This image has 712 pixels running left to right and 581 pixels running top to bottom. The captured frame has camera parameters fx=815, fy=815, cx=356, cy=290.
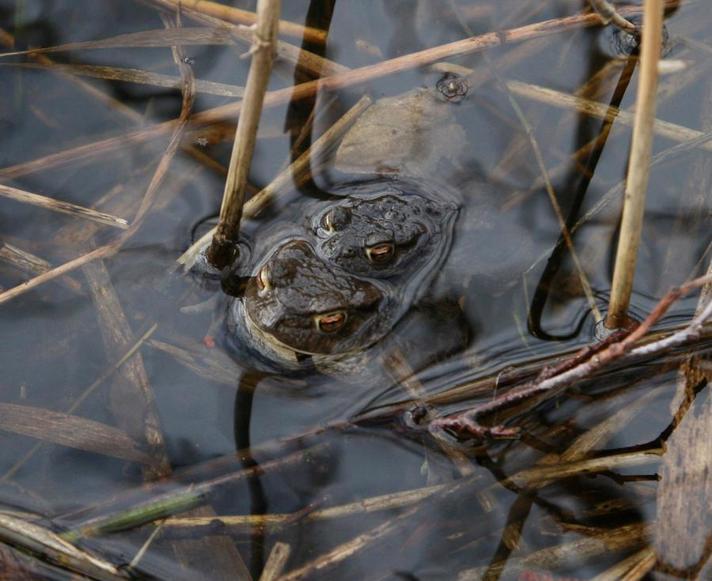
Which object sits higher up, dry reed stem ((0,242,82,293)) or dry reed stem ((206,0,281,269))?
dry reed stem ((0,242,82,293))

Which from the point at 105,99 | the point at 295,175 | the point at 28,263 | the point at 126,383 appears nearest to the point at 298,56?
the point at 295,175

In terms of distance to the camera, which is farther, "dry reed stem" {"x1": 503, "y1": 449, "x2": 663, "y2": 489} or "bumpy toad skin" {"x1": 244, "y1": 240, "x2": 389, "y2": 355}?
"bumpy toad skin" {"x1": 244, "y1": 240, "x2": 389, "y2": 355}

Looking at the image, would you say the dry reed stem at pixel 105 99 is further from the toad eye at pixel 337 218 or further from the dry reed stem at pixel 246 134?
the toad eye at pixel 337 218

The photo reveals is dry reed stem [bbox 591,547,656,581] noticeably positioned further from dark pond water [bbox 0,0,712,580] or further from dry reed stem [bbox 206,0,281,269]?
dry reed stem [bbox 206,0,281,269]

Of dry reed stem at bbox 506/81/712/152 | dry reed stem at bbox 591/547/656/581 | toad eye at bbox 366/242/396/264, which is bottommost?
dry reed stem at bbox 591/547/656/581

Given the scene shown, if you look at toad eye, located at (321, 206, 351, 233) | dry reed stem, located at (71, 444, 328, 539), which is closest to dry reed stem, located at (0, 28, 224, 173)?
toad eye, located at (321, 206, 351, 233)

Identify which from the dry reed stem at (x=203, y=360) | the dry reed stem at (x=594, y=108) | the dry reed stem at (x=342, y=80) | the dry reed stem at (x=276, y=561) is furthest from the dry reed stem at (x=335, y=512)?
the dry reed stem at (x=594, y=108)
